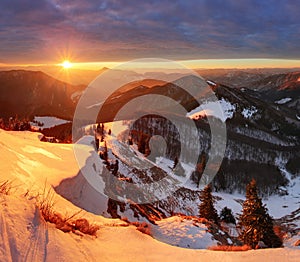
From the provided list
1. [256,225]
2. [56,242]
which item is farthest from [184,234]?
[256,225]

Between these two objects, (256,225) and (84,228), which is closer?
(84,228)

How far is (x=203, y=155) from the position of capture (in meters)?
188

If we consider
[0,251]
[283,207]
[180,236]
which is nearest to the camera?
[0,251]

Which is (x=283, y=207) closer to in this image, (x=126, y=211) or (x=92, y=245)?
(x=126, y=211)

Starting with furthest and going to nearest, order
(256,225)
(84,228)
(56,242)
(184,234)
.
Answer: (256,225) < (184,234) < (84,228) < (56,242)

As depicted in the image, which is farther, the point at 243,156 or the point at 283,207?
the point at 243,156

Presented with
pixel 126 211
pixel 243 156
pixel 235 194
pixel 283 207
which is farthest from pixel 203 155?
pixel 126 211

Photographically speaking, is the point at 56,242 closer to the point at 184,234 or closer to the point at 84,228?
the point at 84,228

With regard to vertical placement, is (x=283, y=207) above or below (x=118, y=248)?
below

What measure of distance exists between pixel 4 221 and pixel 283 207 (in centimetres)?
14261

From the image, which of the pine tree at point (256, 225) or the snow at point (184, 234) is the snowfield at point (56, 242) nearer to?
the snow at point (184, 234)

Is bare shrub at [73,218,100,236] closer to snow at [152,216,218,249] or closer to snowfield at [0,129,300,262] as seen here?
snowfield at [0,129,300,262]

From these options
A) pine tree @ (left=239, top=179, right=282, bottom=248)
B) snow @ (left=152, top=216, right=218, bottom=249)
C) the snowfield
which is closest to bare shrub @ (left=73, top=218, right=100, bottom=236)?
the snowfield

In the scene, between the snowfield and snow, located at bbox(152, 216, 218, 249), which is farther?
snow, located at bbox(152, 216, 218, 249)
